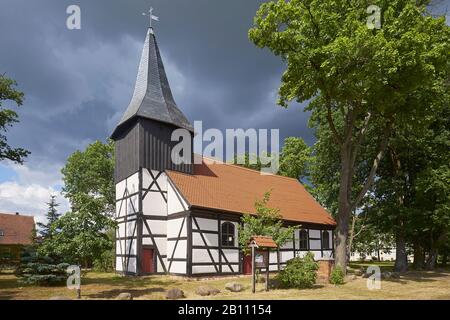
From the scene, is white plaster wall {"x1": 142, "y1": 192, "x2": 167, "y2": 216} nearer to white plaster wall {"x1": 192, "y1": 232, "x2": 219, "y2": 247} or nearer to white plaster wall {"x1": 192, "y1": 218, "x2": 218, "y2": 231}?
white plaster wall {"x1": 192, "y1": 218, "x2": 218, "y2": 231}

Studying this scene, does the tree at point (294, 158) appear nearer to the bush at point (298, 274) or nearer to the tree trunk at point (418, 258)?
the tree trunk at point (418, 258)

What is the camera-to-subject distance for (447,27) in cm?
1784

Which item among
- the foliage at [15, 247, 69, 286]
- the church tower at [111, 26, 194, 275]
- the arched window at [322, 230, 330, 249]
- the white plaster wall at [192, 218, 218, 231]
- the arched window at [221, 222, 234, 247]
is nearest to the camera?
the foliage at [15, 247, 69, 286]

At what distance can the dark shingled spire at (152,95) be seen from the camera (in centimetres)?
2388

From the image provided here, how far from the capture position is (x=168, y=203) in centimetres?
2344

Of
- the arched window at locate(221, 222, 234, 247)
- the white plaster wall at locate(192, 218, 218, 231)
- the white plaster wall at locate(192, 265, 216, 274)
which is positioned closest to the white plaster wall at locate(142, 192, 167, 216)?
the white plaster wall at locate(192, 218, 218, 231)

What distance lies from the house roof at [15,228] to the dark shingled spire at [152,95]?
2268 centimetres

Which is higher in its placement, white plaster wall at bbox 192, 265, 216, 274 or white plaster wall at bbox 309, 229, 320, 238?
white plaster wall at bbox 309, 229, 320, 238

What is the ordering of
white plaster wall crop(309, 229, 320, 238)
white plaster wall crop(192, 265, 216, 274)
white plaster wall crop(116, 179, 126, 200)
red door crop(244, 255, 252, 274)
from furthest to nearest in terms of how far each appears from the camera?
white plaster wall crop(309, 229, 320, 238) → white plaster wall crop(116, 179, 126, 200) → red door crop(244, 255, 252, 274) → white plaster wall crop(192, 265, 216, 274)

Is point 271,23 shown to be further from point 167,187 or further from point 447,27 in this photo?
point 167,187

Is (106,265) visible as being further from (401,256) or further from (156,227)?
(401,256)

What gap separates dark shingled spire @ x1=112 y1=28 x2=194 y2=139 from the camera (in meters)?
23.9

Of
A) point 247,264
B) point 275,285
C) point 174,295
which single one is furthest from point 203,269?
point 174,295

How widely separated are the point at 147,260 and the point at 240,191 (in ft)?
24.7
